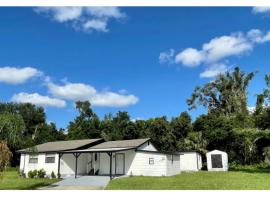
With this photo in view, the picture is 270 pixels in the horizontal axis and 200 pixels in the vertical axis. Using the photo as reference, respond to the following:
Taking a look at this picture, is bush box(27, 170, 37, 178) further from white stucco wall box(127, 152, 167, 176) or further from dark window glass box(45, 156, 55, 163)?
white stucco wall box(127, 152, 167, 176)

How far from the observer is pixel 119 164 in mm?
27422

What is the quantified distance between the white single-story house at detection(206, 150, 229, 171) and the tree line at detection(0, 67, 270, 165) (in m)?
2.85

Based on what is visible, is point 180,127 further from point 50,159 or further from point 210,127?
point 50,159

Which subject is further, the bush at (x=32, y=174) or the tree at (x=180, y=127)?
the tree at (x=180, y=127)

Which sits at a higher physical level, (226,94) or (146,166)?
(226,94)

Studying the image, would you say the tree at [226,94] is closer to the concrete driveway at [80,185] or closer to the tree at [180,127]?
the tree at [180,127]

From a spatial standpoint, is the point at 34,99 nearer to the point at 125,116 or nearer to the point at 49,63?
the point at 125,116

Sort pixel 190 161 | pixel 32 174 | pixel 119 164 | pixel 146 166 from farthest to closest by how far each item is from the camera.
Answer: pixel 190 161 → pixel 32 174 → pixel 119 164 → pixel 146 166

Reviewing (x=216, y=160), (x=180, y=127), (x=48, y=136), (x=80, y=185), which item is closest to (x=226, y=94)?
(x=180, y=127)

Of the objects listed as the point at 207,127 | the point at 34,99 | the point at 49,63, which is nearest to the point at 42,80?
the point at 49,63

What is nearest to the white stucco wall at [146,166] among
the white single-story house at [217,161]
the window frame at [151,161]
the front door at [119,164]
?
the window frame at [151,161]

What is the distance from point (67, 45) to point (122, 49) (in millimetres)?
4721

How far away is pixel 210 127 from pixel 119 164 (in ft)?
56.6

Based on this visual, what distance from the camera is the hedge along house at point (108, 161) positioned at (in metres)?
26.5
